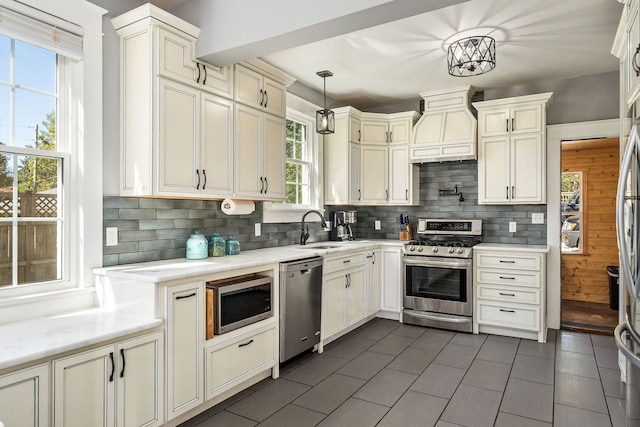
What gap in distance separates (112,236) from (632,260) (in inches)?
117

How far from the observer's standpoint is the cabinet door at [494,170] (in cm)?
441

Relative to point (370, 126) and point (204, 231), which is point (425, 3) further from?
point (370, 126)

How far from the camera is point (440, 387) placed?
2941mm

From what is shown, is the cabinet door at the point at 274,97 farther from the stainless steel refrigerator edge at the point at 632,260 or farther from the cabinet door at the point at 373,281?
the stainless steel refrigerator edge at the point at 632,260

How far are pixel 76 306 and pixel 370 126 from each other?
3714 mm

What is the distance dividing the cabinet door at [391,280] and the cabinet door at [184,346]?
275 centimetres

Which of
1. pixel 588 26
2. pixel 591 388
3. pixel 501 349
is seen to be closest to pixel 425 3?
pixel 588 26

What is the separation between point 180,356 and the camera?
2.31 m

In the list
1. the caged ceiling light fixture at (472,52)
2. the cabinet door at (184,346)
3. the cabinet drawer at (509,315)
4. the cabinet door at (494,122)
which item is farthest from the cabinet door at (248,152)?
the cabinet drawer at (509,315)

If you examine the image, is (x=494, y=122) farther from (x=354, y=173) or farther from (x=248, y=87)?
(x=248, y=87)

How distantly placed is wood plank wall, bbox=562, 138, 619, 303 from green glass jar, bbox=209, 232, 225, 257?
515 centimetres

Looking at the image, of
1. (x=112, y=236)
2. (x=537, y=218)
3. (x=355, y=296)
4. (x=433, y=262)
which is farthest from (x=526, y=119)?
(x=112, y=236)

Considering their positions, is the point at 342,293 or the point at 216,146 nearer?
the point at 216,146

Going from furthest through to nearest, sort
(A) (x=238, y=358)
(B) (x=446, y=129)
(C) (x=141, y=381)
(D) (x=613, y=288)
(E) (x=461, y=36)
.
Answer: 1. (D) (x=613, y=288)
2. (B) (x=446, y=129)
3. (E) (x=461, y=36)
4. (A) (x=238, y=358)
5. (C) (x=141, y=381)
